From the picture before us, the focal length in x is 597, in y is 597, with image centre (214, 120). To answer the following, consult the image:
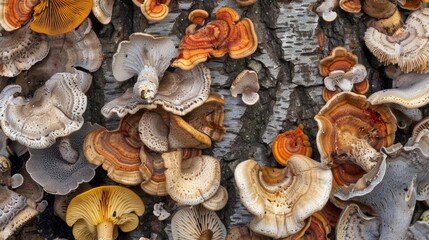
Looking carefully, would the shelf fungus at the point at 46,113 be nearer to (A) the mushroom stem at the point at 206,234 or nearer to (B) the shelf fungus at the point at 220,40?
(B) the shelf fungus at the point at 220,40

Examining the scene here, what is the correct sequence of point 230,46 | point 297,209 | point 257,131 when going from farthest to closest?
1. point 257,131
2. point 230,46
3. point 297,209

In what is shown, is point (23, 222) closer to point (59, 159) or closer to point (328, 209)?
point (59, 159)

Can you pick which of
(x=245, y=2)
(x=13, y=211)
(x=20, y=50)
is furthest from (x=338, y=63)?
(x=13, y=211)

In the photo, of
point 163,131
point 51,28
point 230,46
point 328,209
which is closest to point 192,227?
point 163,131

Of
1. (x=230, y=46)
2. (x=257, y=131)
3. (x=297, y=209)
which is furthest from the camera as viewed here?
(x=257, y=131)

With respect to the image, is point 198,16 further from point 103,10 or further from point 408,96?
point 408,96

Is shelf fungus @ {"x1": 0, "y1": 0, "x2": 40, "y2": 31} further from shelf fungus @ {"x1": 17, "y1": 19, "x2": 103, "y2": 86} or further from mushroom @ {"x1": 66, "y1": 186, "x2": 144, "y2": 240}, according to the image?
mushroom @ {"x1": 66, "y1": 186, "x2": 144, "y2": 240}

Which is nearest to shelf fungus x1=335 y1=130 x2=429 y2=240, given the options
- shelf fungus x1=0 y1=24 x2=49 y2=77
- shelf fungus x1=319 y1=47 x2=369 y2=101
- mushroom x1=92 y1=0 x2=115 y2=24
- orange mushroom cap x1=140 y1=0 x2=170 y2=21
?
shelf fungus x1=319 y1=47 x2=369 y2=101
